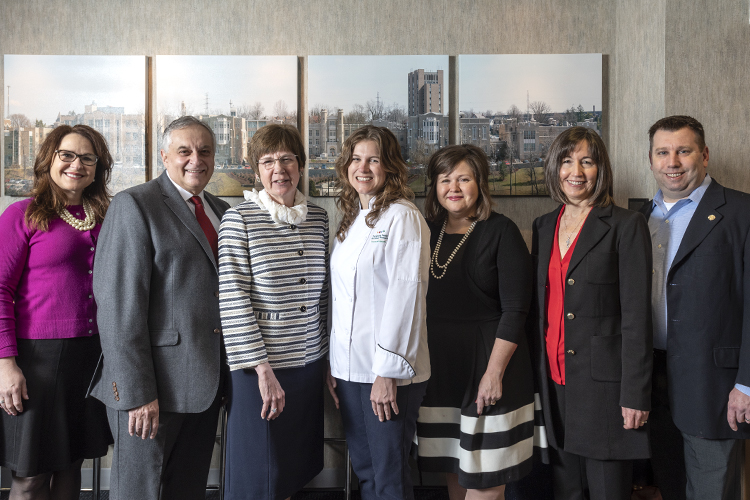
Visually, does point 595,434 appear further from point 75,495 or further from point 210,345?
point 75,495

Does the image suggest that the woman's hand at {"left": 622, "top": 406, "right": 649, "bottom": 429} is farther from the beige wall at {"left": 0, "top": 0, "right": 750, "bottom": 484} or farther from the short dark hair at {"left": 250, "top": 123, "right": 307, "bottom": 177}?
the short dark hair at {"left": 250, "top": 123, "right": 307, "bottom": 177}

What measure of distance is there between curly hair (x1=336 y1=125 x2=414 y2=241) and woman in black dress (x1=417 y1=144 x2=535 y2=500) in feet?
0.88

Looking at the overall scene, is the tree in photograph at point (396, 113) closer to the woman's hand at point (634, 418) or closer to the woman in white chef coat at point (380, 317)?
the woman in white chef coat at point (380, 317)

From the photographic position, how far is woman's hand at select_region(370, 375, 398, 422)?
1.67m

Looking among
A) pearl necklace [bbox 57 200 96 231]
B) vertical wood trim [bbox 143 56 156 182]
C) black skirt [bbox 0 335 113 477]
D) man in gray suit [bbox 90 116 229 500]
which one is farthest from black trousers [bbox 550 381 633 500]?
vertical wood trim [bbox 143 56 156 182]

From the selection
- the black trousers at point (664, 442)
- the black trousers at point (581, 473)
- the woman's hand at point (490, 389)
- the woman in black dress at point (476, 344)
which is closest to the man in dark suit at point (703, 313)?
the black trousers at point (664, 442)

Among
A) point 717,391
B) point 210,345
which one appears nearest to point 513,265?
point 717,391

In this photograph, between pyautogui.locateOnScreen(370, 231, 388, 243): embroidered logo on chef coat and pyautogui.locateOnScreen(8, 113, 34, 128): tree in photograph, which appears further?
pyautogui.locateOnScreen(8, 113, 34, 128): tree in photograph

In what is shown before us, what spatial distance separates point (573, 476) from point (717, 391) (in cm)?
65

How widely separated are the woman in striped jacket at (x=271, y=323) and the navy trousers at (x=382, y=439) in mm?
182

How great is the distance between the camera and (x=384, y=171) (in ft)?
6.00

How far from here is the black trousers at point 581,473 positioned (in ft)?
6.01

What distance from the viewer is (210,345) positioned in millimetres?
1734

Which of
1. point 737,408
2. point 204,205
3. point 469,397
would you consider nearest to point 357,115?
point 204,205
